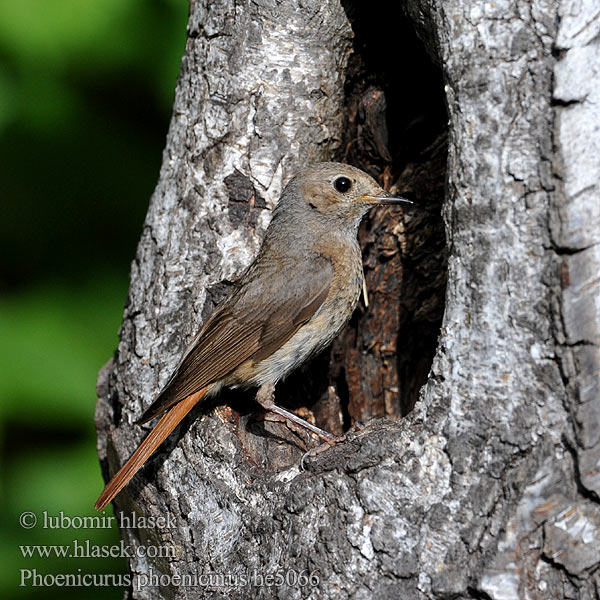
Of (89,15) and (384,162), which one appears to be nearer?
(384,162)

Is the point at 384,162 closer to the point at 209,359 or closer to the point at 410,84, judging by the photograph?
the point at 410,84

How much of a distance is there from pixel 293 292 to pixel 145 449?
98 cm

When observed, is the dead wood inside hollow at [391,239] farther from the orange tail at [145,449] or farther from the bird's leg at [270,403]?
the orange tail at [145,449]

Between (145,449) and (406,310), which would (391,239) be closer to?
(406,310)

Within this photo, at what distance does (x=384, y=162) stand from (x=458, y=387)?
65.0 inches

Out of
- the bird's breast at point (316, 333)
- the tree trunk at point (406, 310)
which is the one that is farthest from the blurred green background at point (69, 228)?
the bird's breast at point (316, 333)

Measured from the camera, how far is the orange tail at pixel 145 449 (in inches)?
125

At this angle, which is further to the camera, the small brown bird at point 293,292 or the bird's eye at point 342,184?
the bird's eye at point 342,184

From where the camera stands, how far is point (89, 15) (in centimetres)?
435

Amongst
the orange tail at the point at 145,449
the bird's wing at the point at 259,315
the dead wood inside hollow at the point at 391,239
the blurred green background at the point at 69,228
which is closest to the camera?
the orange tail at the point at 145,449

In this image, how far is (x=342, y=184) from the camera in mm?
3768

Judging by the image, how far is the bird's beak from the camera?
3.63m

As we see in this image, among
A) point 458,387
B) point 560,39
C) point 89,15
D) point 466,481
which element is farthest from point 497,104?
point 89,15

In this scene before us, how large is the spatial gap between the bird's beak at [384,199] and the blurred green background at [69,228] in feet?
5.23
